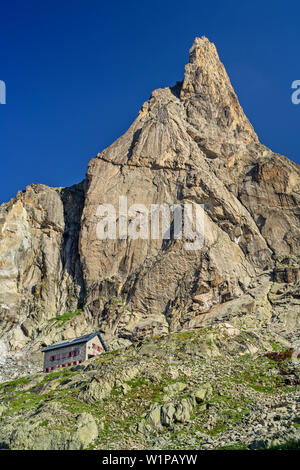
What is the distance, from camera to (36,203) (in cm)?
16425

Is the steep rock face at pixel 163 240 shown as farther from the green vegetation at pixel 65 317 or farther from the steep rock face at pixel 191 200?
the green vegetation at pixel 65 317

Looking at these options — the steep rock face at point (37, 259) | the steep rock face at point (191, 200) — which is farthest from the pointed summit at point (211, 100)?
the steep rock face at point (37, 259)

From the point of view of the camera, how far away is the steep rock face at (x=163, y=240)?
122 m

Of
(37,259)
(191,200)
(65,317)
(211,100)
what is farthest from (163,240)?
(211,100)

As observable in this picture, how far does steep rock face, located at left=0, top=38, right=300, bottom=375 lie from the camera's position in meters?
122

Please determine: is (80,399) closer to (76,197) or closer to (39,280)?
(39,280)

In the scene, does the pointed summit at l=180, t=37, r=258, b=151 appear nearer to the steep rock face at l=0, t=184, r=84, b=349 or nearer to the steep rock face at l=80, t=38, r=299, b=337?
the steep rock face at l=80, t=38, r=299, b=337

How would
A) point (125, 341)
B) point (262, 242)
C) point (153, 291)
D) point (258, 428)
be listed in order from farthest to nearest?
point (262, 242) < point (153, 291) < point (125, 341) < point (258, 428)

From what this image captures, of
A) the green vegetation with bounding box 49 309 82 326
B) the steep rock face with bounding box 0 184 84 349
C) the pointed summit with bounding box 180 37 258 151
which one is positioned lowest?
the green vegetation with bounding box 49 309 82 326

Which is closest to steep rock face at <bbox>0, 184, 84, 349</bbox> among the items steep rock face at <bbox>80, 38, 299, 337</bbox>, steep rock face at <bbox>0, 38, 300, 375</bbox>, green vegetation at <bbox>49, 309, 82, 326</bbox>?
steep rock face at <bbox>0, 38, 300, 375</bbox>

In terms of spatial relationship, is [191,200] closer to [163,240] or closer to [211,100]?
[163,240]

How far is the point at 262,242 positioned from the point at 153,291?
112 feet

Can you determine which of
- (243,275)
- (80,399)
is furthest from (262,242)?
A: (80,399)
